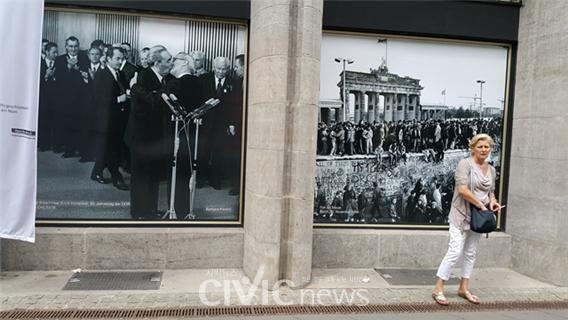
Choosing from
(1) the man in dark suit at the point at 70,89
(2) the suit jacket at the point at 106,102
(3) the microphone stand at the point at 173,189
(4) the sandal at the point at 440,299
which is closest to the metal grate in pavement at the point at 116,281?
(3) the microphone stand at the point at 173,189

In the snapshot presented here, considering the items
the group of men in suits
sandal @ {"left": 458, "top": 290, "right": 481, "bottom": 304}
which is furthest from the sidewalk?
the group of men in suits

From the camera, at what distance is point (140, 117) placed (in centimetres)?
562

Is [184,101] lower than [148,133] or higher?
higher

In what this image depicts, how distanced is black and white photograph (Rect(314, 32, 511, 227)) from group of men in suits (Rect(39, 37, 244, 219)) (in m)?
1.30

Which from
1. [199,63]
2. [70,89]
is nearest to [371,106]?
A: [199,63]

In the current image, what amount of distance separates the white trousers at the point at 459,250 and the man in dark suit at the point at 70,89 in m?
4.57

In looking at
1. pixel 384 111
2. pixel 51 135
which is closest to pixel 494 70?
pixel 384 111

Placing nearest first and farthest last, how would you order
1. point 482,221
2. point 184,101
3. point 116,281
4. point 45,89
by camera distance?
point 482,221, point 116,281, point 45,89, point 184,101

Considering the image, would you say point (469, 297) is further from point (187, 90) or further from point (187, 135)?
point (187, 90)

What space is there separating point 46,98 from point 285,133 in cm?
302

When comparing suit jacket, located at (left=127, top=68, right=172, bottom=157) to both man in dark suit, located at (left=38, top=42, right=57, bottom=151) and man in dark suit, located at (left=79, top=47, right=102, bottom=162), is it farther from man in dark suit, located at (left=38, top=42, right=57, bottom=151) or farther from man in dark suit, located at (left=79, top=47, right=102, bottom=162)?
man in dark suit, located at (left=38, top=42, right=57, bottom=151)

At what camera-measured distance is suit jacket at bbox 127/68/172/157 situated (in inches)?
221

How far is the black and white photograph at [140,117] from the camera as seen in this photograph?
550 cm

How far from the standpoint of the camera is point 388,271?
5.78m
